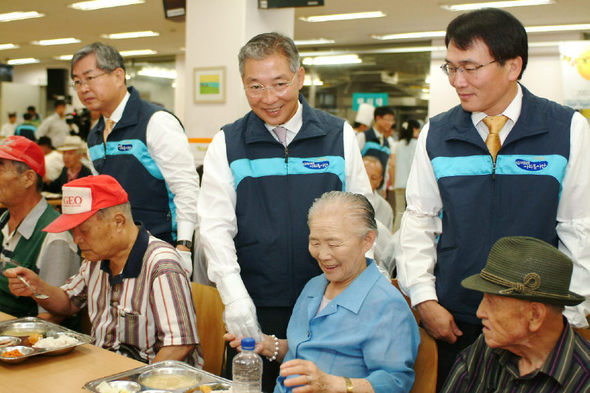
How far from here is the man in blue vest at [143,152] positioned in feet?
9.47

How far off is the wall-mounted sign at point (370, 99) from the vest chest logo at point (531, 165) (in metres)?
9.70

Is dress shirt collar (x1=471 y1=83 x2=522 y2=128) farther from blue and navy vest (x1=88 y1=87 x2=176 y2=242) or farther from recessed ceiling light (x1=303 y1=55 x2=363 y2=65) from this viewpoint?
recessed ceiling light (x1=303 y1=55 x2=363 y2=65)

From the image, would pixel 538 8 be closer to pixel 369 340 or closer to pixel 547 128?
pixel 547 128

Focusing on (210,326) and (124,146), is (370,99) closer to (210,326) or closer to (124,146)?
(124,146)

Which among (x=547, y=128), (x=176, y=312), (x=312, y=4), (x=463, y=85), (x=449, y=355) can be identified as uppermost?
(x=312, y=4)

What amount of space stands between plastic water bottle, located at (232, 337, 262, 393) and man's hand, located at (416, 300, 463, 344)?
2.08 ft

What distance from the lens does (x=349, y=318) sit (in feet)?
6.17

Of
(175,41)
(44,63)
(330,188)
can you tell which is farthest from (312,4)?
(44,63)

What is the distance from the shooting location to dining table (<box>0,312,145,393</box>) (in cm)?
172

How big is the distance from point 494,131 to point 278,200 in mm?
813

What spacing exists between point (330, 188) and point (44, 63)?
17.6m

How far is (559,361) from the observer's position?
1.51 m

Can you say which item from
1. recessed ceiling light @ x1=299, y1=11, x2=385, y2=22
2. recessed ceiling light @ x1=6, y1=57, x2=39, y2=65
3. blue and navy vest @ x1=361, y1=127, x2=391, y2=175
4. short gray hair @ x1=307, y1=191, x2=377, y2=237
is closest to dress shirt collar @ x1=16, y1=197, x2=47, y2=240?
short gray hair @ x1=307, y1=191, x2=377, y2=237

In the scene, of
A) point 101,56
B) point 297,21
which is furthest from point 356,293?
point 297,21
